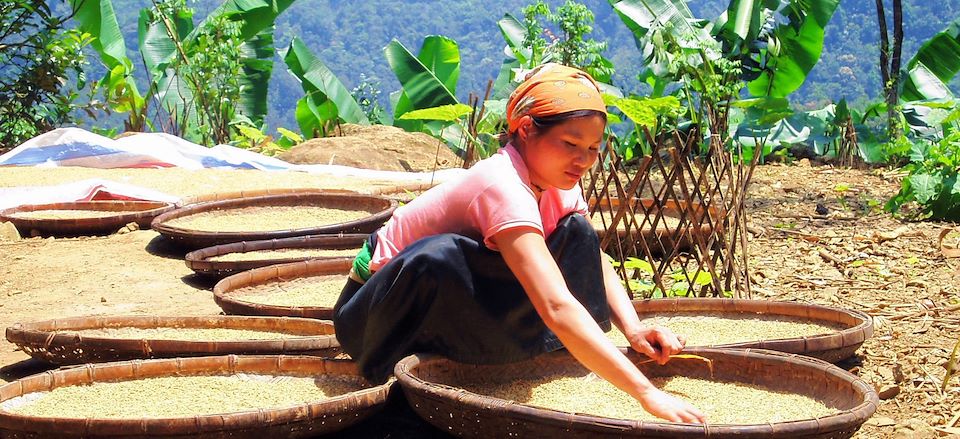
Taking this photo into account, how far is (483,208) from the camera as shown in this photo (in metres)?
2.02

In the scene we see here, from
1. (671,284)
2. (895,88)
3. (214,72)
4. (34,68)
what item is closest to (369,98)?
(214,72)

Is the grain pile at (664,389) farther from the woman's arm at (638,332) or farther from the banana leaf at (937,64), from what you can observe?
the banana leaf at (937,64)

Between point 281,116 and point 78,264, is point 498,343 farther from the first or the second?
point 281,116

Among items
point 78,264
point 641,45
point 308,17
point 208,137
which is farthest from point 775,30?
point 308,17

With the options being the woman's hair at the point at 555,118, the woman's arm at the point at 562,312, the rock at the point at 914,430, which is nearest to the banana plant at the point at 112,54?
the woman's hair at the point at 555,118

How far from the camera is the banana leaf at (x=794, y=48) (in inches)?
312

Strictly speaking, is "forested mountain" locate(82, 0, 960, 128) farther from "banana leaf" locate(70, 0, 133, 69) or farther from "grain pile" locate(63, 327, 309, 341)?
"grain pile" locate(63, 327, 309, 341)

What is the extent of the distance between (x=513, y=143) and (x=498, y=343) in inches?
15.6

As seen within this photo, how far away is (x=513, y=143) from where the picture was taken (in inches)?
83.6

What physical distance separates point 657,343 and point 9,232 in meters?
3.40

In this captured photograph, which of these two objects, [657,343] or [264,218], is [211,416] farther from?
[264,218]

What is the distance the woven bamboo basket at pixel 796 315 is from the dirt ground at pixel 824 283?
13cm

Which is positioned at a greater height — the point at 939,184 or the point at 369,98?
the point at 939,184

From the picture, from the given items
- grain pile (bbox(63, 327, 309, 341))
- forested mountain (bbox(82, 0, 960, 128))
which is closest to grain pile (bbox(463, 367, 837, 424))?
grain pile (bbox(63, 327, 309, 341))
